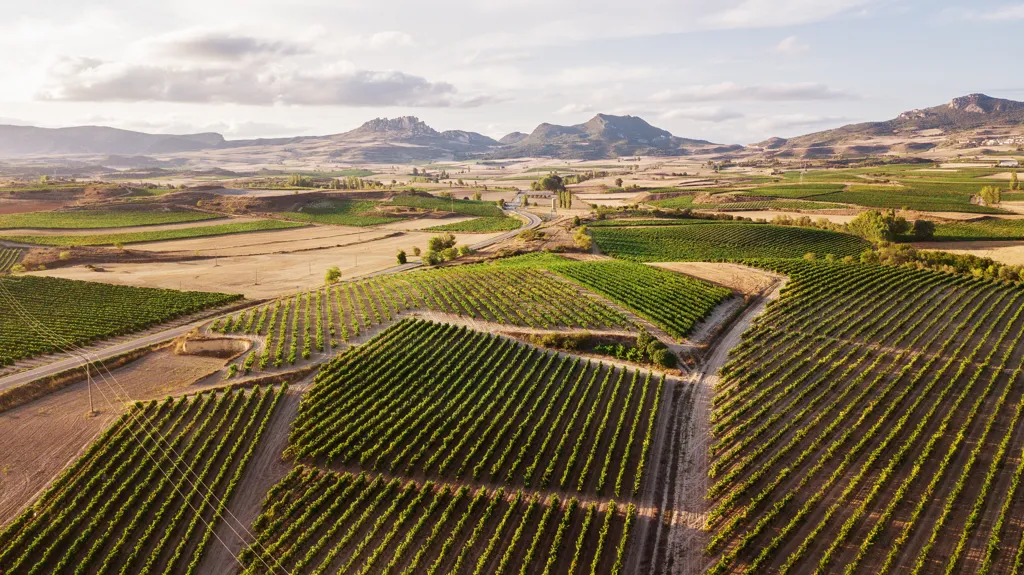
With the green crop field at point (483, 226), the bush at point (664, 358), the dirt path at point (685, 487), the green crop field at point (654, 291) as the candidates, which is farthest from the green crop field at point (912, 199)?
the dirt path at point (685, 487)

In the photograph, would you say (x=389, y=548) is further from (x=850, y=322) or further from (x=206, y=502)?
(x=850, y=322)

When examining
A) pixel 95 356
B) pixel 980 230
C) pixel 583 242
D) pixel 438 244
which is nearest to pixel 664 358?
pixel 95 356

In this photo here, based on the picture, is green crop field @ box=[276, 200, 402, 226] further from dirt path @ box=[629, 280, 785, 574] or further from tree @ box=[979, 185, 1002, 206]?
tree @ box=[979, 185, 1002, 206]

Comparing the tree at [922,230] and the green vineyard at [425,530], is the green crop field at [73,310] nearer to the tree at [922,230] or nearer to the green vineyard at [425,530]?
the green vineyard at [425,530]

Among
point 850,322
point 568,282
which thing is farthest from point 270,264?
point 850,322

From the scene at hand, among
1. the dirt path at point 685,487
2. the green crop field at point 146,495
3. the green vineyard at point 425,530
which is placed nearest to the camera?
the green vineyard at point 425,530

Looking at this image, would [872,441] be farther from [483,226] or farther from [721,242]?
[483,226]

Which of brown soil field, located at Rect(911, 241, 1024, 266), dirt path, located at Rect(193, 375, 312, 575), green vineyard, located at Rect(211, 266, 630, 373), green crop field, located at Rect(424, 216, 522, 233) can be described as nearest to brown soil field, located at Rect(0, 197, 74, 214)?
green crop field, located at Rect(424, 216, 522, 233)
